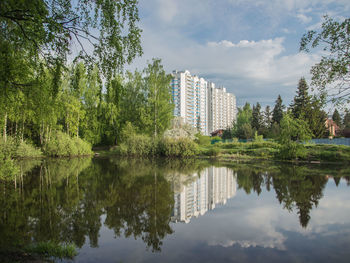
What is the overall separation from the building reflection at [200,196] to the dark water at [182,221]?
0.04 m

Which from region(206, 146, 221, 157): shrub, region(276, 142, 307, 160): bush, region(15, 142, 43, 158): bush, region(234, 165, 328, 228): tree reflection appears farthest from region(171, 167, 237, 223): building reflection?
region(15, 142, 43, 158): bush

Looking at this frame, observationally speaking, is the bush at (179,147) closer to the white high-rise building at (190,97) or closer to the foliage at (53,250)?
the foliage at (53,250)

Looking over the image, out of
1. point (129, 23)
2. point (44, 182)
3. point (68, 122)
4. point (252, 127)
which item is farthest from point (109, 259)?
point (252, 127)

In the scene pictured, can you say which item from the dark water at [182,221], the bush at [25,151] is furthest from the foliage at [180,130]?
the dark water at [182,221]

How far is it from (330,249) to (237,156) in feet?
76.8

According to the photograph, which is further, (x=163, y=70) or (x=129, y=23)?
(x=163, y=70)

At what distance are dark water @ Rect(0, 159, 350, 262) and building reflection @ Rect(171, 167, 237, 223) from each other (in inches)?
1.5

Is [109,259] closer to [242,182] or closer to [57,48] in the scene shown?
[57,48]

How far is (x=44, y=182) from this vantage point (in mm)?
12469

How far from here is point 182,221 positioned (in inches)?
280

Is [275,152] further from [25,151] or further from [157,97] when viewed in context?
[25,151]

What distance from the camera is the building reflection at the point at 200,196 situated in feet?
25.9

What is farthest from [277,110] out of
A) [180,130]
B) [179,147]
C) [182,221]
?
[182,221]

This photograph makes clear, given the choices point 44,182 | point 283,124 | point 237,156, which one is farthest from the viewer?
point 237,156
